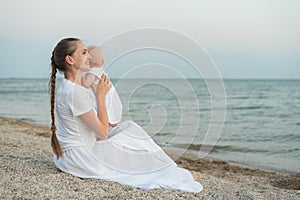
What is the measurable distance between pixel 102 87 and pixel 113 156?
766 mm

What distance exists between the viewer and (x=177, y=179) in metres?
4.38

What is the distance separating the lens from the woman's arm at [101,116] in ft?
14.1

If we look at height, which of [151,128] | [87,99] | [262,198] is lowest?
[151,128]

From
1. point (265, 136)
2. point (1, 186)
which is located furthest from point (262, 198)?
point (265, 136)

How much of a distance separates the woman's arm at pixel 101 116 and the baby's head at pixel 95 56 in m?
0.30

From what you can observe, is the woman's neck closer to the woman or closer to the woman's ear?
the woman

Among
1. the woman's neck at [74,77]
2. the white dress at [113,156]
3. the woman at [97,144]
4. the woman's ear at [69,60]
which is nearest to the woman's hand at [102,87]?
the woman at [97,144]

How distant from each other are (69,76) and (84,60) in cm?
24

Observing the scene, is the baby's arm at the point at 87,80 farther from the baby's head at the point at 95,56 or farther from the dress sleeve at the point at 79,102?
the dress sleeve at the point at 79,102

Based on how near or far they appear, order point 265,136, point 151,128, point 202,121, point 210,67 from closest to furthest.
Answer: point 210,67 < point 151,128 < point 265,136 < point 202,121

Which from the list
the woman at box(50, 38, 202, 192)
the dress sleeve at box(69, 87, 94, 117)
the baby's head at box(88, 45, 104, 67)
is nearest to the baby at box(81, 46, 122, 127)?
the baby's head at box(88, 45, 104, 67)

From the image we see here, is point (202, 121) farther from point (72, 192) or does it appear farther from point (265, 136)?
point (72, 192)

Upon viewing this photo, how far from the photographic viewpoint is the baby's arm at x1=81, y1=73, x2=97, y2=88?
4.56 m

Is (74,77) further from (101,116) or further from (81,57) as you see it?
(101,116)
